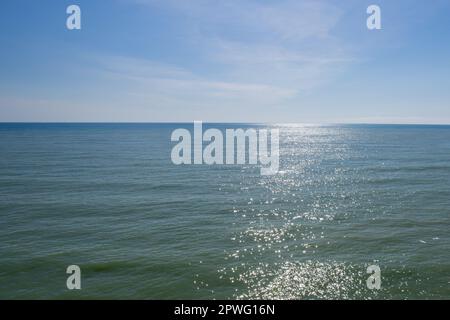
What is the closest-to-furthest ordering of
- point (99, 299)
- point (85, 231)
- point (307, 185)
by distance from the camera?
point (99, 299)
point (85, 231)
point (307, 185)

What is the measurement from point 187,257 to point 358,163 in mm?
55712

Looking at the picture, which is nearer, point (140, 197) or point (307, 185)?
point (140, 197)

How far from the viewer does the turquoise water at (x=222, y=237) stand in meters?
19.8

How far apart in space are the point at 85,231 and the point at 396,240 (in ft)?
80.6

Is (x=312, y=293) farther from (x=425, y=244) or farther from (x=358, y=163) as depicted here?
(x=358, y=163)

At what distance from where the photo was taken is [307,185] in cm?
4778

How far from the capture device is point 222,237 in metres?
26.9

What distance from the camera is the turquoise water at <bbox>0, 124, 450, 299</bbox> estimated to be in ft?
65.0

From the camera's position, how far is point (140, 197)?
126ft

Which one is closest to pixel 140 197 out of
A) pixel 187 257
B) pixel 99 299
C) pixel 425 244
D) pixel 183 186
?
pixel 183 186

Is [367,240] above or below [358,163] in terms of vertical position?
below
